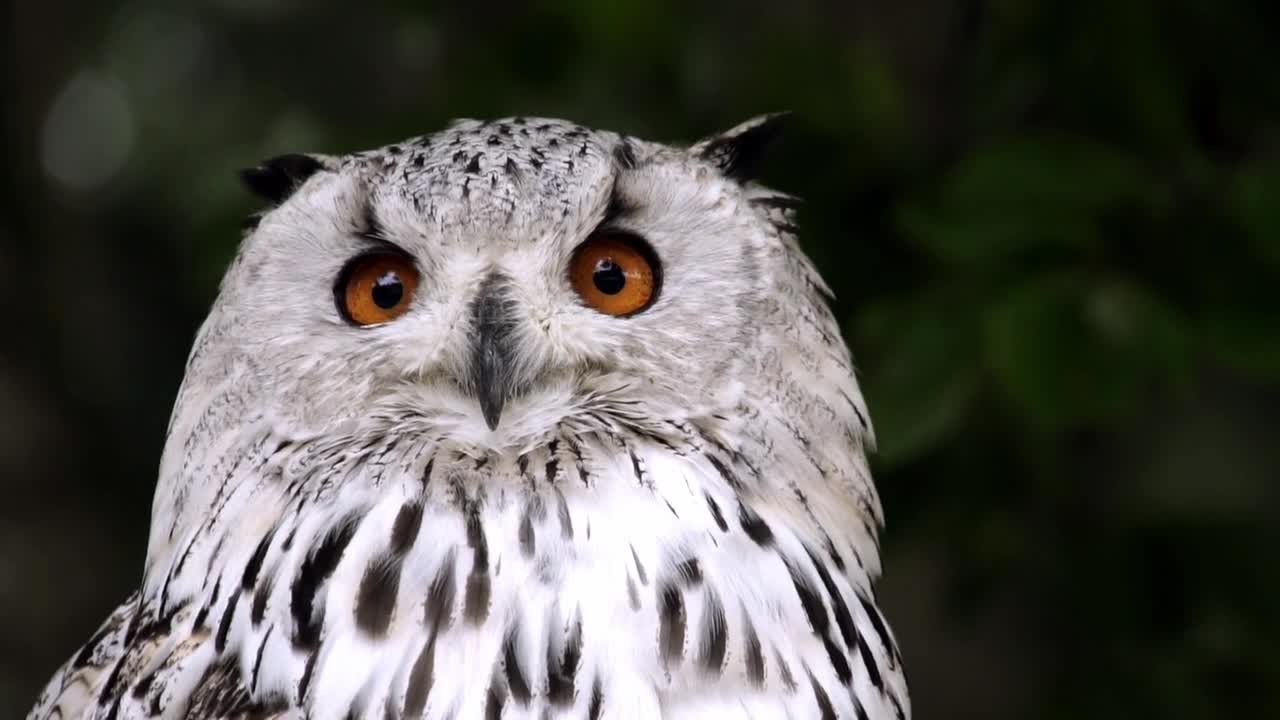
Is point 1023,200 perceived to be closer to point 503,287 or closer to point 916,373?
point 916,373

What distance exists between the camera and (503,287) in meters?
1.71

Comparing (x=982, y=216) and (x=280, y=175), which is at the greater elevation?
(x=280, y=175)

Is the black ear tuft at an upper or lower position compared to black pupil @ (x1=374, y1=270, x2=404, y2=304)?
upper

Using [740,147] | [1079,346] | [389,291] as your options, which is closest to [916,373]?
[1079,346]

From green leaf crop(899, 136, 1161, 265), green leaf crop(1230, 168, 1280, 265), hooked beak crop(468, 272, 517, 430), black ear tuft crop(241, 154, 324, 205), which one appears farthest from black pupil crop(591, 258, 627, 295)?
green leaf crop(1230, 168, 1280, 265)

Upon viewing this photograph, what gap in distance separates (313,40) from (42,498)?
161cm

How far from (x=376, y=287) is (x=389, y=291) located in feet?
0.08

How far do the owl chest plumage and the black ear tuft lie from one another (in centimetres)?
41

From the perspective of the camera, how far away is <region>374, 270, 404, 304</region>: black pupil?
177cm

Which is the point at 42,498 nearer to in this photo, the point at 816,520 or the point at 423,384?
the point at 423,384

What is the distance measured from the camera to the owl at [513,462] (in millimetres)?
1541

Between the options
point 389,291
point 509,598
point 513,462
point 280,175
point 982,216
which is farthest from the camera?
point 982,216

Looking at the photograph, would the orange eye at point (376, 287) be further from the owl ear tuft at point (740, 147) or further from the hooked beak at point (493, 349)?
the owl ear tuft at point (740, 147)

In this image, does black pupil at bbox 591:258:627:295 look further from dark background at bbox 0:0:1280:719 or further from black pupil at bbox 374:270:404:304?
dark background at bbox 0:0:1280:719
